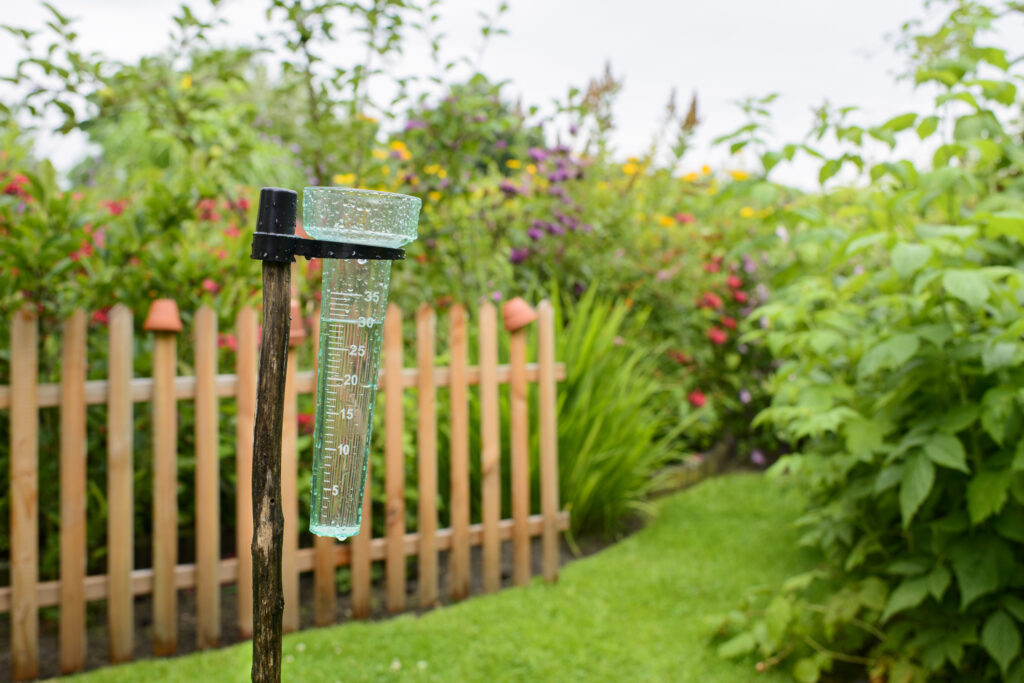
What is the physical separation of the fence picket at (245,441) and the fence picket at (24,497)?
65cm

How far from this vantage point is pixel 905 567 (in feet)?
8.14

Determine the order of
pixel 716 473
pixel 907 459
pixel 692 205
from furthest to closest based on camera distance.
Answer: pixel 692 205 < pixel 716 473 < pixel 907 459

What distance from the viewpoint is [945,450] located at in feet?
7.35

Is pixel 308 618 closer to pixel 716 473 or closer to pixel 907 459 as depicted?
pixel 907 459

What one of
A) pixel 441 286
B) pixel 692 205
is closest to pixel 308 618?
pixel 441 286

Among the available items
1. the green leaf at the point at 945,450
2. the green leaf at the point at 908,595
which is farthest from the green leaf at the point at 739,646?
the green leaf at the point at 945,450

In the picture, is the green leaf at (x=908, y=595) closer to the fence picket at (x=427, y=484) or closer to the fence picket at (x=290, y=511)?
the fence picket at (x=427, y=484)

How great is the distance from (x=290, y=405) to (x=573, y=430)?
1554mm

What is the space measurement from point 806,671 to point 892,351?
1.12 meters

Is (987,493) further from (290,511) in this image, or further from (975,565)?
(290,511)

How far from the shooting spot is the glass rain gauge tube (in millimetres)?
1372

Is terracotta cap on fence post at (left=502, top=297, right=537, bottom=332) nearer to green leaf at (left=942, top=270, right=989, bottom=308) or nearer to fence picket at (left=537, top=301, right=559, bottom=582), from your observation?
fence picket at (left=537, top=301, right=559, bottom=582)

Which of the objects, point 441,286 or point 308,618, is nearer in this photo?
point 308,618

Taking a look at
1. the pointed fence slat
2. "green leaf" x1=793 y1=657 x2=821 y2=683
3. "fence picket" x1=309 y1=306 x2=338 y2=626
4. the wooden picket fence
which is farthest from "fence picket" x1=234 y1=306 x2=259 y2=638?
"green leaf" x1=793 y1=657 x2=821 y2=683
